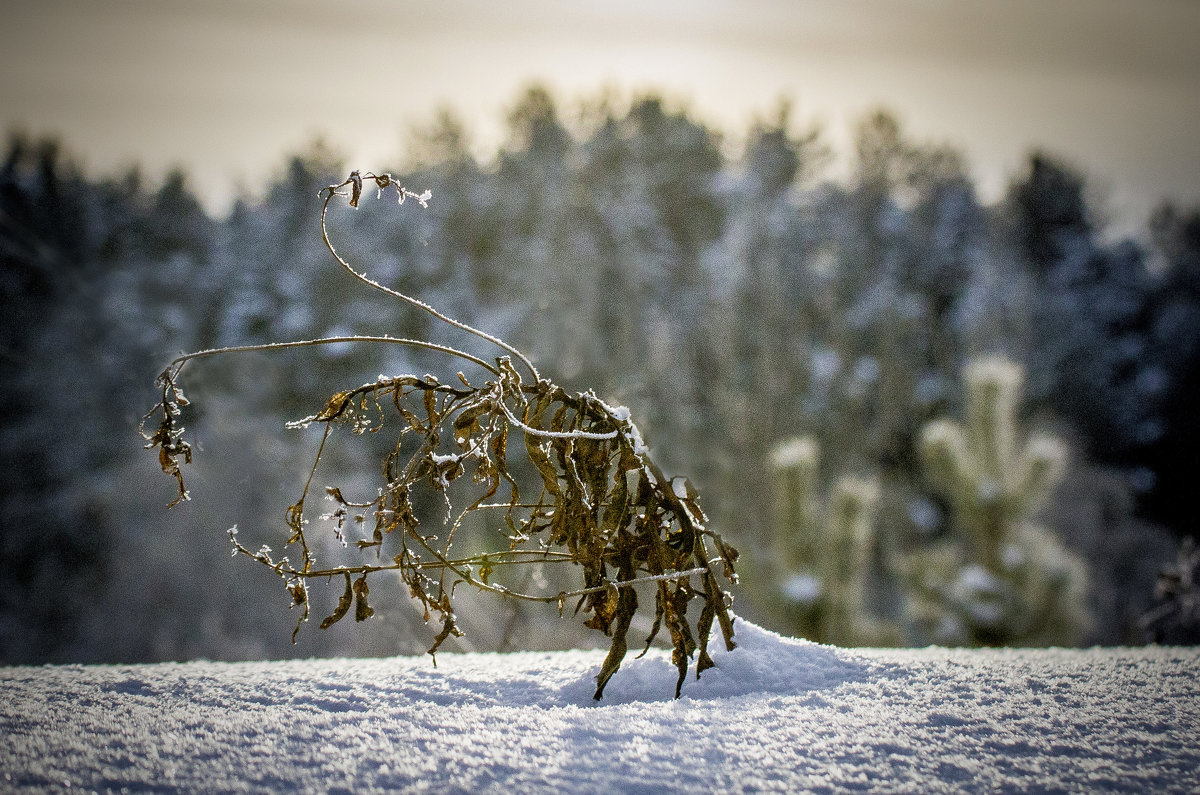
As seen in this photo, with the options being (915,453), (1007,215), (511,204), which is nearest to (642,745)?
(511,204)

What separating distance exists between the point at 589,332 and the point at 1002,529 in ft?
19.1

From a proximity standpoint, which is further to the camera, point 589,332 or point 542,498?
point 589,332

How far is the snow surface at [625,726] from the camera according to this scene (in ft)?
2.74

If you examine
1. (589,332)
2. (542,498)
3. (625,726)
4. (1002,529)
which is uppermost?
(589,332)

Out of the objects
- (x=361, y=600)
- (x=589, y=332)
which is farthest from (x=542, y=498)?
(x=589, y=332)

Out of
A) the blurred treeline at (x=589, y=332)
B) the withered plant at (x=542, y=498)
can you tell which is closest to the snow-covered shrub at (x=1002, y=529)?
the blurred treeline at (x=589, y=332)

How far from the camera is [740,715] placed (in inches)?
41.7

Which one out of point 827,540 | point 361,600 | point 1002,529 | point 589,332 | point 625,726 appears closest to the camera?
point 625,726

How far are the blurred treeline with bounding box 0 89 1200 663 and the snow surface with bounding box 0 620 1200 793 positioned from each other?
405 centimetres

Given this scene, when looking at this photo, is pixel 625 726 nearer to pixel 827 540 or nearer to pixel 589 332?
pixel 827 540

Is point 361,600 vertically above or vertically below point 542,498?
below

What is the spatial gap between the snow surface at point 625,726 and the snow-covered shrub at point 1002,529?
13.5 ft

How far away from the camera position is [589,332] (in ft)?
32.0

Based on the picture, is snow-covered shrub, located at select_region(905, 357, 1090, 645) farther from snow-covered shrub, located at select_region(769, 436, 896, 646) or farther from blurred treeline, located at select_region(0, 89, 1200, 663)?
blurred treeline, located at select_region(0, 89, 1200, 663)
